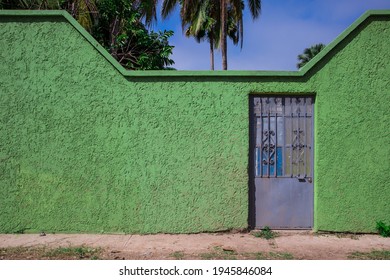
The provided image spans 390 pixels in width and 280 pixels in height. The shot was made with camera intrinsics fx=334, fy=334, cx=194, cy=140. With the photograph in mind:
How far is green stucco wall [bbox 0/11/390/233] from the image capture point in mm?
5148

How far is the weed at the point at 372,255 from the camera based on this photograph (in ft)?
14.1

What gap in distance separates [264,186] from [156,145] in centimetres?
182

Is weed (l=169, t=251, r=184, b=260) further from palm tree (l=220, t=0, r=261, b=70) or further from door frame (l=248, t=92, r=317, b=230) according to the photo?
palm tree (l=220, t=0, r=261, b=70)

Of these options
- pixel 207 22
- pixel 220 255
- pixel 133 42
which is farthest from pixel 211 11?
pixel 220 255

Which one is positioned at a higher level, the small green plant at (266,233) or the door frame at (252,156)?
the door frame at (252,156)

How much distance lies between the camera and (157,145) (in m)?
5.17

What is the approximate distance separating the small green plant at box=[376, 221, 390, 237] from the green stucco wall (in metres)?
0.13

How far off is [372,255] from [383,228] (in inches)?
34.1

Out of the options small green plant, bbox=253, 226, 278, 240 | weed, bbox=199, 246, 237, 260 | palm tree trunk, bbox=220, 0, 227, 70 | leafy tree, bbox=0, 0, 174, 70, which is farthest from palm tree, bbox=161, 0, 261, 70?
weed, bbox=199, 246, 237, 260

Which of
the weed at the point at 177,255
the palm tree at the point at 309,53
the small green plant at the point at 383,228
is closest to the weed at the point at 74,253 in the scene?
the weed at the point at 177,255

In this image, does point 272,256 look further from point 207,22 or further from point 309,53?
point 309,53

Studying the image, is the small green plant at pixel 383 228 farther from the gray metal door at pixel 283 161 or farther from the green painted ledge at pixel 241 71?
the green painted ledge at pixel 241 71

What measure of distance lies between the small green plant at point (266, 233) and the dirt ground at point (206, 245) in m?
0.07

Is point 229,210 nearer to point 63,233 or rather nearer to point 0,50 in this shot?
point 63,233
